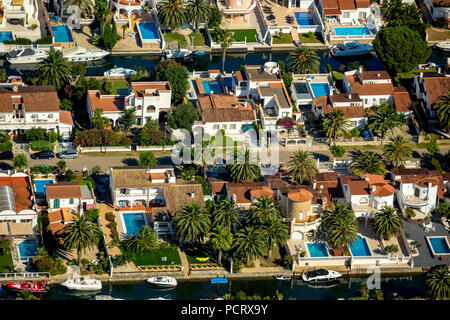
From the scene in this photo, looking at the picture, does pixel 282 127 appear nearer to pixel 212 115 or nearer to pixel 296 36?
pixel 212 115

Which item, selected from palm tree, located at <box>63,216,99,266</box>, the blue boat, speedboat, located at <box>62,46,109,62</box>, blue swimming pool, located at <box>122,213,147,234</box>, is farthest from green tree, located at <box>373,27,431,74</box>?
palm tree, located at <box>63,216,99,266</box>

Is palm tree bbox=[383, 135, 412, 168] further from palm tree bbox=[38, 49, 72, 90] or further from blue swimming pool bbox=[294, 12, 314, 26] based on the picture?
palm tree bbox=[38, 49, 72, 90]

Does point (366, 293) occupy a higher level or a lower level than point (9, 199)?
lower

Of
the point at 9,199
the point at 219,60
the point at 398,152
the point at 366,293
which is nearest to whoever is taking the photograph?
the point at 366,293

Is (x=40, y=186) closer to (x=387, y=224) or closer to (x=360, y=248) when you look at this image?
(x=360, y=248)

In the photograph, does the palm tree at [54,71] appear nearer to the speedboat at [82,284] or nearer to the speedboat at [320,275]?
the speedboat at [82,284]

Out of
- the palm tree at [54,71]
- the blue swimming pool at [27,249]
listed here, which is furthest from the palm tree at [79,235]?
the palm tree at [54,71]
